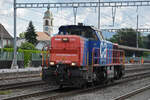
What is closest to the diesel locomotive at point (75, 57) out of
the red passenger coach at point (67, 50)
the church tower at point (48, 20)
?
the red passenger coach at point (67, 50)

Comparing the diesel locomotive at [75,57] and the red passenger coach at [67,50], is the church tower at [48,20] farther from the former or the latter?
the red passenger coach at [67,50]

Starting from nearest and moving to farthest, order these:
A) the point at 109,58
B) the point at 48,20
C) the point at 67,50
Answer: the point at 67,50
the point at 109,58
the point at 48,20

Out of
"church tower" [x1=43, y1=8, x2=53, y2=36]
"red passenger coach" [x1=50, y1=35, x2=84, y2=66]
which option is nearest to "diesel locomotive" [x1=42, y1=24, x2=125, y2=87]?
"red passenger coach" [x1=50, y1=35, x2=84, y2=66]

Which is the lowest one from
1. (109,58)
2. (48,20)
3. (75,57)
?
(109,58)

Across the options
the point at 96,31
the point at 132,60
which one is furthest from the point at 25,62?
the point at 132,60

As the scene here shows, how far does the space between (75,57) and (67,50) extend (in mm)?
555

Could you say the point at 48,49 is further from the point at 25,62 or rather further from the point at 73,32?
the point at 25,62

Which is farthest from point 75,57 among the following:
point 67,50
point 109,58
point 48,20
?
point 48,20

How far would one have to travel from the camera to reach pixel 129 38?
8338 centimetres

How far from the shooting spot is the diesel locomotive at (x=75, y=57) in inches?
479

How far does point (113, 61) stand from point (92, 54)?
4278mm

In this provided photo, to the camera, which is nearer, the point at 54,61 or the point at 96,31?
the point at 54,61

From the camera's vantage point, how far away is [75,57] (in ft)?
40.9

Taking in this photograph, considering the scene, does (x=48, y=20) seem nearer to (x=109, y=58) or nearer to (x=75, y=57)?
(x=109, y=58)
